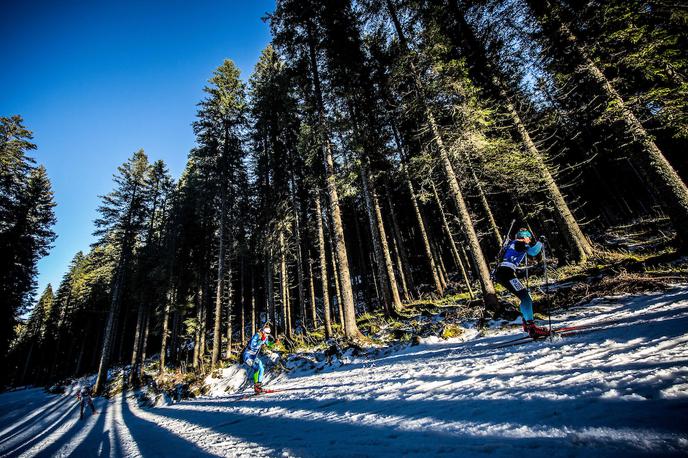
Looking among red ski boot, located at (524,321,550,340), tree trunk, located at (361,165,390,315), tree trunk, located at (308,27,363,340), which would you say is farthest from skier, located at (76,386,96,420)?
red ski boot, located at (524,321,550,340)

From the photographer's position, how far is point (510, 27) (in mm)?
10539

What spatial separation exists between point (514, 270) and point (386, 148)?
11693mm

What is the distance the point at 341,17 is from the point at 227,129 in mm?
10069

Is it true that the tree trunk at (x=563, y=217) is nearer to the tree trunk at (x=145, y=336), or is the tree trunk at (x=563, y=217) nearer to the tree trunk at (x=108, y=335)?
the tree trunk at (x=108, y=335)

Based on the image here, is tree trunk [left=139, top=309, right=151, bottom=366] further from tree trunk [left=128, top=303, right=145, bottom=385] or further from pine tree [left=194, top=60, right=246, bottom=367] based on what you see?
pine tree [left=194, top=60, right=246, bottom=367]

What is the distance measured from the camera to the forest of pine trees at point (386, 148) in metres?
8.39

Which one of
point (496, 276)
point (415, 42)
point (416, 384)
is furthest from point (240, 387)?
point (415, 42)

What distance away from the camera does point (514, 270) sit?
16.8 ft

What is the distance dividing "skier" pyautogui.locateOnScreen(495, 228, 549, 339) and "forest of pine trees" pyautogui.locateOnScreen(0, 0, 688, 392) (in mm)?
A: 3379

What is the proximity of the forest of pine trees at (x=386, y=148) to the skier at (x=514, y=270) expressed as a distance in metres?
3.38

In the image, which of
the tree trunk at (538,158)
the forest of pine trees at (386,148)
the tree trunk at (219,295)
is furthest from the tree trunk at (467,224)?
the tree trunk at (219,295)

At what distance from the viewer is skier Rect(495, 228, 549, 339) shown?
4592 mm

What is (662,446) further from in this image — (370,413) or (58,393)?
(58,393)

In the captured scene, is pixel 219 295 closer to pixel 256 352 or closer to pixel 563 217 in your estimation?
pixel 256 352
